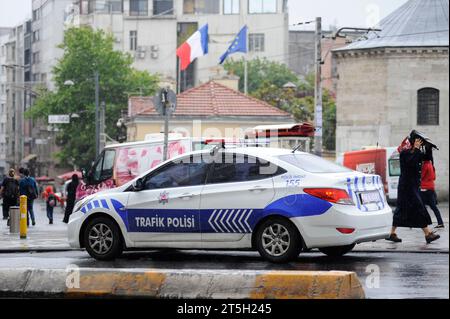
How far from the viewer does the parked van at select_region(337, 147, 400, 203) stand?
55562 mm

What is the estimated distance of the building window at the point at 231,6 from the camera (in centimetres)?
10906

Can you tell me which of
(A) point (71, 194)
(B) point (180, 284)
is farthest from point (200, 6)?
(B) point (180, 284)

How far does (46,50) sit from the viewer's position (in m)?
110

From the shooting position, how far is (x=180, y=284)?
12219mm

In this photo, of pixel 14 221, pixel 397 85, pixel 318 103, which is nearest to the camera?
pixel 14 221

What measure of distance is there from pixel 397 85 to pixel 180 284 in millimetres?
53697

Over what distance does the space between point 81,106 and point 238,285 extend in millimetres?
76277

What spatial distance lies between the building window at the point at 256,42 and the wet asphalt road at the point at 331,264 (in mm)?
99286

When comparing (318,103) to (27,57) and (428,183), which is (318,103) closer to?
(428,183)

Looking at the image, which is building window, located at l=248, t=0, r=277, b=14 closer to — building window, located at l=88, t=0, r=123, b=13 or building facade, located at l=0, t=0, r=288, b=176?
building facade, located at l=0, t=0, r=288, b=176

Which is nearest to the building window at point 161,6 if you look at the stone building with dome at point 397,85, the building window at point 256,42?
the building window at point 256,42

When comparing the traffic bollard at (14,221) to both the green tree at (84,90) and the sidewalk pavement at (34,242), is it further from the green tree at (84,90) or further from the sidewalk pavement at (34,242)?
the green tree at (84,90)

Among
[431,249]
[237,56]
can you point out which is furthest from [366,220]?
[237,56]

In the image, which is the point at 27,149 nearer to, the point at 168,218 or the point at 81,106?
the point at 81,106
